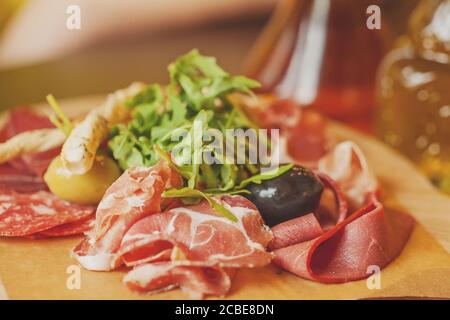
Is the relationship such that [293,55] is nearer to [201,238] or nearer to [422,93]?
[422,93]

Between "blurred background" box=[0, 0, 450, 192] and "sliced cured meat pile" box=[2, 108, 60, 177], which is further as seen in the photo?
"blurred background" box=[0, 0, 450, 192]

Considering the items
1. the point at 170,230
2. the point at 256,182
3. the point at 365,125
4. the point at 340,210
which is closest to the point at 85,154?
the point at 170,230

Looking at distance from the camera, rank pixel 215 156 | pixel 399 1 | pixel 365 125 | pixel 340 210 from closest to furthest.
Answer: pixel 215 156
pixel 340 210
pixel 365 125
pixel 399 1

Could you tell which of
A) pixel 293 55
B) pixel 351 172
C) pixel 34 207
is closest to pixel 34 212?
pixel 34 207

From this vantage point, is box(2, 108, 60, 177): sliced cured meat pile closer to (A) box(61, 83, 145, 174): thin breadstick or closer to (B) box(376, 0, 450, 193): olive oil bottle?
(A) box(61, 83, 145, 174): thin breadstick

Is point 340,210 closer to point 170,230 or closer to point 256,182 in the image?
point 256,182

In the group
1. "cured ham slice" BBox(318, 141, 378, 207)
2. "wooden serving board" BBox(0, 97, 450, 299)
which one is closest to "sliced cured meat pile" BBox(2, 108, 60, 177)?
"wooden serving board" BBox(0, 97, 450, 299)

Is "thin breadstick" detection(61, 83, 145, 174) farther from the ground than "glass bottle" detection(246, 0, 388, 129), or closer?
closer
